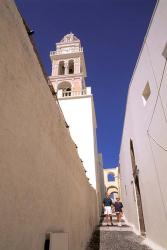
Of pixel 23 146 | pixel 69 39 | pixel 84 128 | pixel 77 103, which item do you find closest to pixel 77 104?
pixel 77 103

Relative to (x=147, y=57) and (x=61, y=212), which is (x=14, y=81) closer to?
(x=61, y=212)

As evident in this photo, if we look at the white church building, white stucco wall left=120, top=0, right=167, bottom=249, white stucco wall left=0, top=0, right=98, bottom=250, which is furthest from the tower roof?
white stucco wall left=0, top=0, right=98, bottom=250

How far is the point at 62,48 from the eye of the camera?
22750 millimetres

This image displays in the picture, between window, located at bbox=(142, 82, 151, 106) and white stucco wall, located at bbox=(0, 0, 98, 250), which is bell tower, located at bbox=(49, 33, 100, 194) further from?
white stucco wall, located at bbox=(0, 0, 98, 250)

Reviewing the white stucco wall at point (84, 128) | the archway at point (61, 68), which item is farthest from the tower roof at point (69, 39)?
the white stucco wall at point (84, 128)

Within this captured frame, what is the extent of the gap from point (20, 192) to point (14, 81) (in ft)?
3.34

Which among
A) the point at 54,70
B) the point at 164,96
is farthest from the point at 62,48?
the point at 164,96

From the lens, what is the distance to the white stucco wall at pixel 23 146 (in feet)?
5.35

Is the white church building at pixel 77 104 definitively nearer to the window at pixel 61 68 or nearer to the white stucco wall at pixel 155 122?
the window at pixel 61 68

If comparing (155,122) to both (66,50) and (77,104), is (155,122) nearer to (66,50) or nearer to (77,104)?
(77,104)

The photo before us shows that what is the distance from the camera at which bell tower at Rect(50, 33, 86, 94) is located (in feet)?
59.9

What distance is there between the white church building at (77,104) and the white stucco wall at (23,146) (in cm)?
841

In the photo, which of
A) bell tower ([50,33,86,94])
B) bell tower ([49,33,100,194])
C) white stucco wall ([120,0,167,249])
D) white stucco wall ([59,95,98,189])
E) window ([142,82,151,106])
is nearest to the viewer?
white stucco wall ([120,0,167,249])

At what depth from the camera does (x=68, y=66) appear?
20109mm
